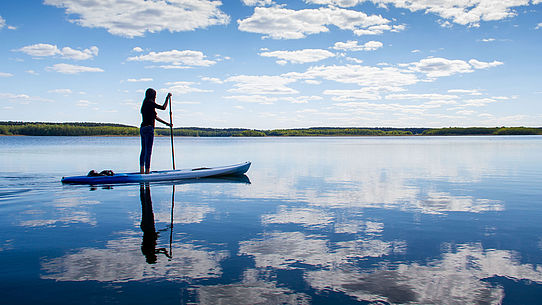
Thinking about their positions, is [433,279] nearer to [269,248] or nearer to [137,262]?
[269,248]

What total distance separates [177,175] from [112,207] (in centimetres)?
696

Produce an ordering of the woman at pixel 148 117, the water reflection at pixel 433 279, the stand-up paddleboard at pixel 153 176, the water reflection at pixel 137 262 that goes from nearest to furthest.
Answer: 1. the water reflection at pixel 433 279
2. the water reflection at pixel 137 262
3. the woman at pixel 148 117
4. the stand-up paddleboard at pixel 153 176

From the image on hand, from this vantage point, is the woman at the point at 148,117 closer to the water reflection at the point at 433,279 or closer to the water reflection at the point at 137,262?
the water reflection at the point at 137,262

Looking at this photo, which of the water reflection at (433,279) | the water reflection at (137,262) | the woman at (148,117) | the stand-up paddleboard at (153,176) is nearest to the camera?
the water reflection at (433,279)

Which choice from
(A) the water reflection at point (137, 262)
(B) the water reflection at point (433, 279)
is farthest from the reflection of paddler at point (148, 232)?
(B) the water reflection at point (433, 279)

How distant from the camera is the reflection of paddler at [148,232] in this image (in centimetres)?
715

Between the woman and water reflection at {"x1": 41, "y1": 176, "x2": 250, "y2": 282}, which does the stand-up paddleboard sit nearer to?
the woman

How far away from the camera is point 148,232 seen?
8.74 metres

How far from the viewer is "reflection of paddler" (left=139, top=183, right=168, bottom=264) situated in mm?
7151

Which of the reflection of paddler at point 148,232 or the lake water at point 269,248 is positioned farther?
the reflection of paddler at point 148,232

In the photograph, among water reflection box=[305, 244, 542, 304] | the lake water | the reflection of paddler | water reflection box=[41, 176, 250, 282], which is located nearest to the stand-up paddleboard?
the lake water

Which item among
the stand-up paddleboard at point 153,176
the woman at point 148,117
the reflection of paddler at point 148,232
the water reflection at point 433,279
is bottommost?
the water reflection at point 433,279

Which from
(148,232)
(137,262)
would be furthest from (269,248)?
(148,232)

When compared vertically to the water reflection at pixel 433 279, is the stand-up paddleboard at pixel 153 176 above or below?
above
